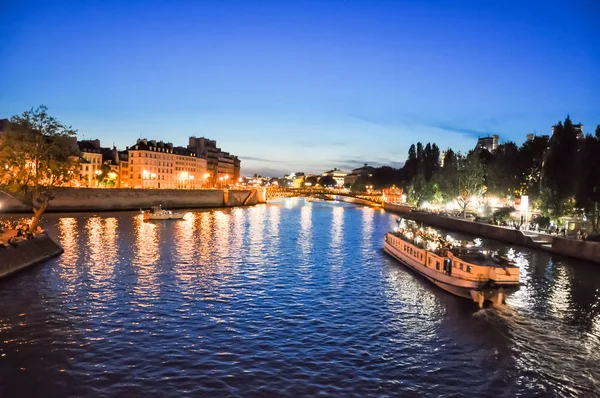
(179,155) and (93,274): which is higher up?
(179,155)

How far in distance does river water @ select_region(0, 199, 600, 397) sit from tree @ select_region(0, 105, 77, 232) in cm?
726

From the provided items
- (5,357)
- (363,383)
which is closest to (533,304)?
(363,383)

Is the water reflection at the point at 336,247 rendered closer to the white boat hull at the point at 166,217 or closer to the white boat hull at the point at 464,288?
the white boat hull at the point at 464,288

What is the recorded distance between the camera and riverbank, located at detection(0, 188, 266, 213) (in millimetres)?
97688

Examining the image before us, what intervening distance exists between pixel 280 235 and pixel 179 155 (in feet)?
390

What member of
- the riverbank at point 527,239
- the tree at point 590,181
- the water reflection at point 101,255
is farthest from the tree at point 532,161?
the water reflection at point 101,255

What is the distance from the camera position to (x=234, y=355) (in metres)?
21.8

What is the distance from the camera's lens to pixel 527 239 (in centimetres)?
6312

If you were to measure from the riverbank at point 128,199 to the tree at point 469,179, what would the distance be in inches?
2777

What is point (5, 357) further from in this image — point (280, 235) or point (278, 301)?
point (280, 235)

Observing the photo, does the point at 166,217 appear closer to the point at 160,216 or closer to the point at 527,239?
the point at 160,216

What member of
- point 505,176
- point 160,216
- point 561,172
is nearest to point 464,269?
point 561,172

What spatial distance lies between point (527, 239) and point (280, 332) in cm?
4910

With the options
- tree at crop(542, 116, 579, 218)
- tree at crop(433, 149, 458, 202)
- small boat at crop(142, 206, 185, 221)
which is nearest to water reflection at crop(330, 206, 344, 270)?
tree at crop(542, 116, 579, 218)
